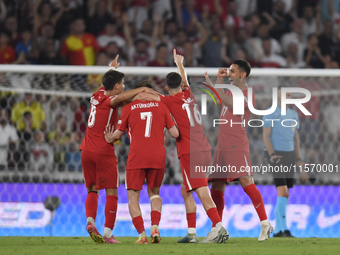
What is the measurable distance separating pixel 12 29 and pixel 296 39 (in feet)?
17.7

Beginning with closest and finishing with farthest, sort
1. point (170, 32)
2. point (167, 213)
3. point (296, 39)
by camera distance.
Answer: point (167, 213)
point (170, 32)
point (296, 39)

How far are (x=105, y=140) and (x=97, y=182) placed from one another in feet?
1.28

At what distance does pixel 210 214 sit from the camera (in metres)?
4.19

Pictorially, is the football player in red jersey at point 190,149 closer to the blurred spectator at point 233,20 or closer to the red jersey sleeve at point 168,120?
the red jersey sleeve at point 168,120

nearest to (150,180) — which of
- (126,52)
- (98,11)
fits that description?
(126,52)

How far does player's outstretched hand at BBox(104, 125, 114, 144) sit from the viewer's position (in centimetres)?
440

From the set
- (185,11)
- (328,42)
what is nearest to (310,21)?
(328,42)

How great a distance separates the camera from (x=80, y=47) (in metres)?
8.74

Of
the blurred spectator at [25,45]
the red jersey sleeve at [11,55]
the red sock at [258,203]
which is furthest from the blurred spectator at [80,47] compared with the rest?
the red sock at [258,203]

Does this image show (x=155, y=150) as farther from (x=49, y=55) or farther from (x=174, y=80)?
(x=49, y=55)

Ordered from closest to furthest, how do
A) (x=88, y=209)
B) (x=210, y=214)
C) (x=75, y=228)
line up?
(x=210, y=214) < (x=88, y=209) < (x=75, y=228)

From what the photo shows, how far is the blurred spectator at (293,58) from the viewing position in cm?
913

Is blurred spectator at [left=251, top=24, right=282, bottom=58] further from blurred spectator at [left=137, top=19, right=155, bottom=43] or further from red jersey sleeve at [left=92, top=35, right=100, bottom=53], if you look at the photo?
red jersey sleeve at [left=92, top=35, right=100, bottom=53]

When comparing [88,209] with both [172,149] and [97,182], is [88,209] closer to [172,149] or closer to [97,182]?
[97,182]
